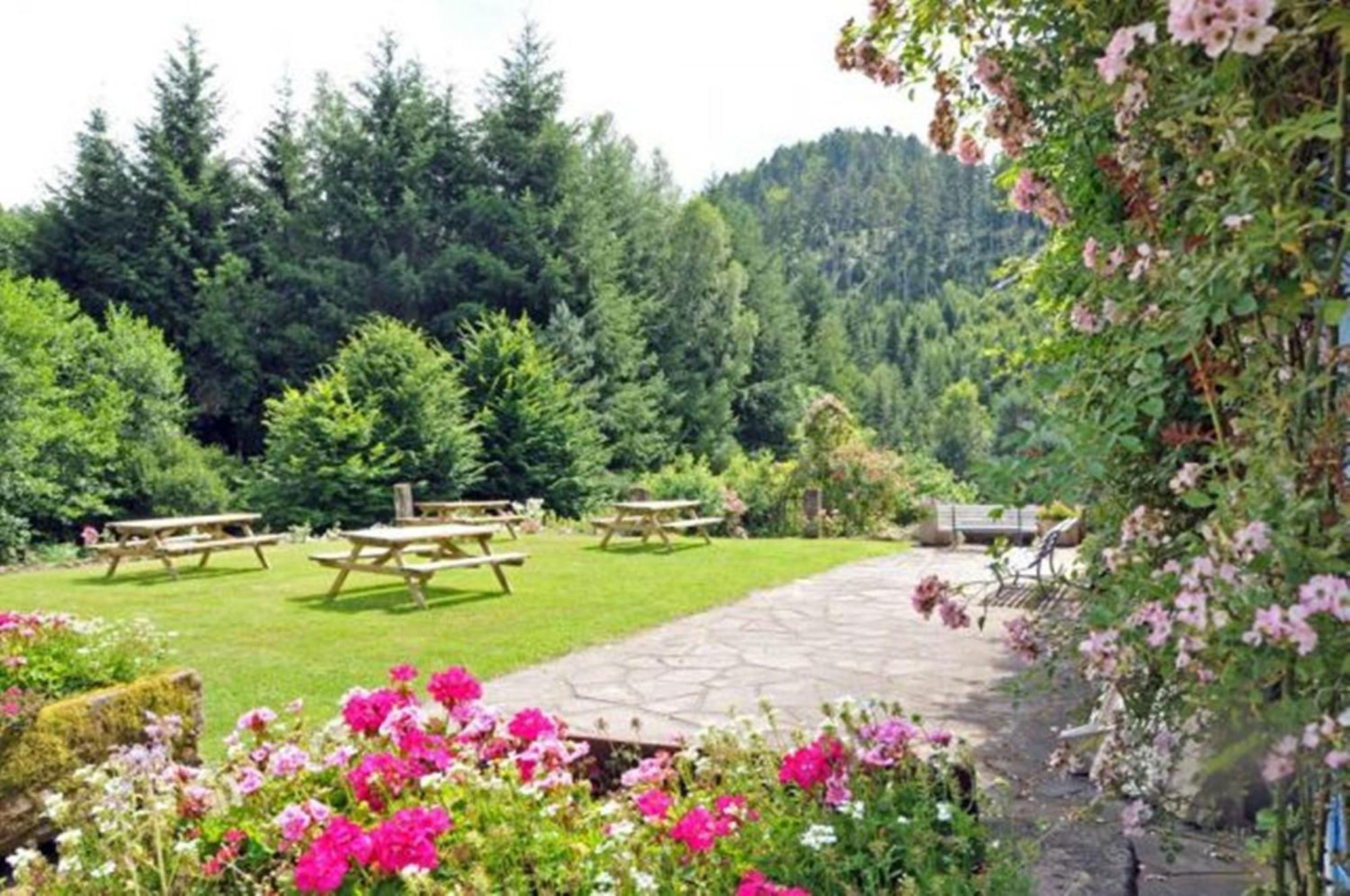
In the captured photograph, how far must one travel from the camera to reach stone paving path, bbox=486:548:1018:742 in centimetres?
484

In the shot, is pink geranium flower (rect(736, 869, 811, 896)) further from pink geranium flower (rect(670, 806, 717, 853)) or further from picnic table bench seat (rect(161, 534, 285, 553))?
picnic table bench seat (rect(161, 534, 285, 553))

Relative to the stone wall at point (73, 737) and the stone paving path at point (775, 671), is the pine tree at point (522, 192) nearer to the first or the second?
the stone paving path at point (775, 671)

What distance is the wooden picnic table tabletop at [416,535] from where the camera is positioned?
841cm

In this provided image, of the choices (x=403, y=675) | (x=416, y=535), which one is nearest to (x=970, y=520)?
(x=416, y=535)

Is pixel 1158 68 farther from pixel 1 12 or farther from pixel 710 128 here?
pixel 710 128

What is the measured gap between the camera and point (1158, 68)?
1755mm

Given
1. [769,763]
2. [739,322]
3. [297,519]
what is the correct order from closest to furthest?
[769,763] → [297,519] → [739,322]

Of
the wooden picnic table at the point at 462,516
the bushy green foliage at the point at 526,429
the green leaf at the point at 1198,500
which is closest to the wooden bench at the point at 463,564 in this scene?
the wooden picnic table at the point at 462,516

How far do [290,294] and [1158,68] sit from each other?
25479 mm

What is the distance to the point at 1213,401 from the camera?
5.71ft

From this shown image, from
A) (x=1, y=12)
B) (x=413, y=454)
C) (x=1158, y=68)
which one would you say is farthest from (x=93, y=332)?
(x=1158, y=68)

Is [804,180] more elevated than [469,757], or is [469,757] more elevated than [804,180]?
[804,180]

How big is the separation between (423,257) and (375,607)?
19400 mm

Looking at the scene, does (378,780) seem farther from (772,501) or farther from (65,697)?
(772,501)
